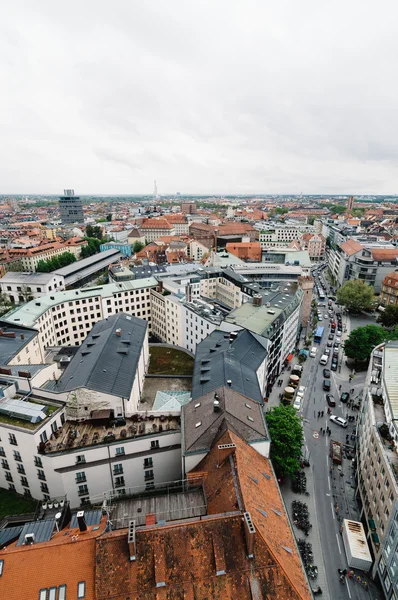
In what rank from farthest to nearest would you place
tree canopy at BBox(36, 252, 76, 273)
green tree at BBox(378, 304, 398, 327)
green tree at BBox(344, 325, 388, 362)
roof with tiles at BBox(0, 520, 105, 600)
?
tree canopy at BBox(36, 252, 76, 273) < green tree at BBox(378, 304, 398, 327) < green tree at BBox(344, 325, 388, 362) < roof with tiles at BBox(0, 520, 105, 600)

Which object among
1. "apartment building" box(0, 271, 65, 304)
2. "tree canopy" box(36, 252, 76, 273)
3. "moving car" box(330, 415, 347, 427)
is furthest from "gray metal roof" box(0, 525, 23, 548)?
"tree canopy" box(36, 252, 76, 273)

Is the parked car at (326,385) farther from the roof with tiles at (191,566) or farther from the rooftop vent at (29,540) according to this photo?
the rooftop vent at (29,540)

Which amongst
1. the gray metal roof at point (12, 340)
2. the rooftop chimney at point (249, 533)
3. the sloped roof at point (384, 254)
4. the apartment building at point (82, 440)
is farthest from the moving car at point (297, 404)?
the sloped roof at point (384, 254)

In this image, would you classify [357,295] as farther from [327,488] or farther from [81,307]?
[81,307]

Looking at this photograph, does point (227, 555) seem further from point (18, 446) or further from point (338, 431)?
point (338, 431)

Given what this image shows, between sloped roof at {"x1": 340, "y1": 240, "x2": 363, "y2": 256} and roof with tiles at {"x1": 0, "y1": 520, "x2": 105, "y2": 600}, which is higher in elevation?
sloped roof at {"x1": 340, "y1": 240, "x2": 363, "y2": 256}

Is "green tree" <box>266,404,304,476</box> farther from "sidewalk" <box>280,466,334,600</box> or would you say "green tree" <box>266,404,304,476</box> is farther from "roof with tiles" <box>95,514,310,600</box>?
"roof with tiles" <box>95,514,310,600</box>

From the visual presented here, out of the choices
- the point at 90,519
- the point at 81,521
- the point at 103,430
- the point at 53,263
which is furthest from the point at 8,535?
the point at 53,263
